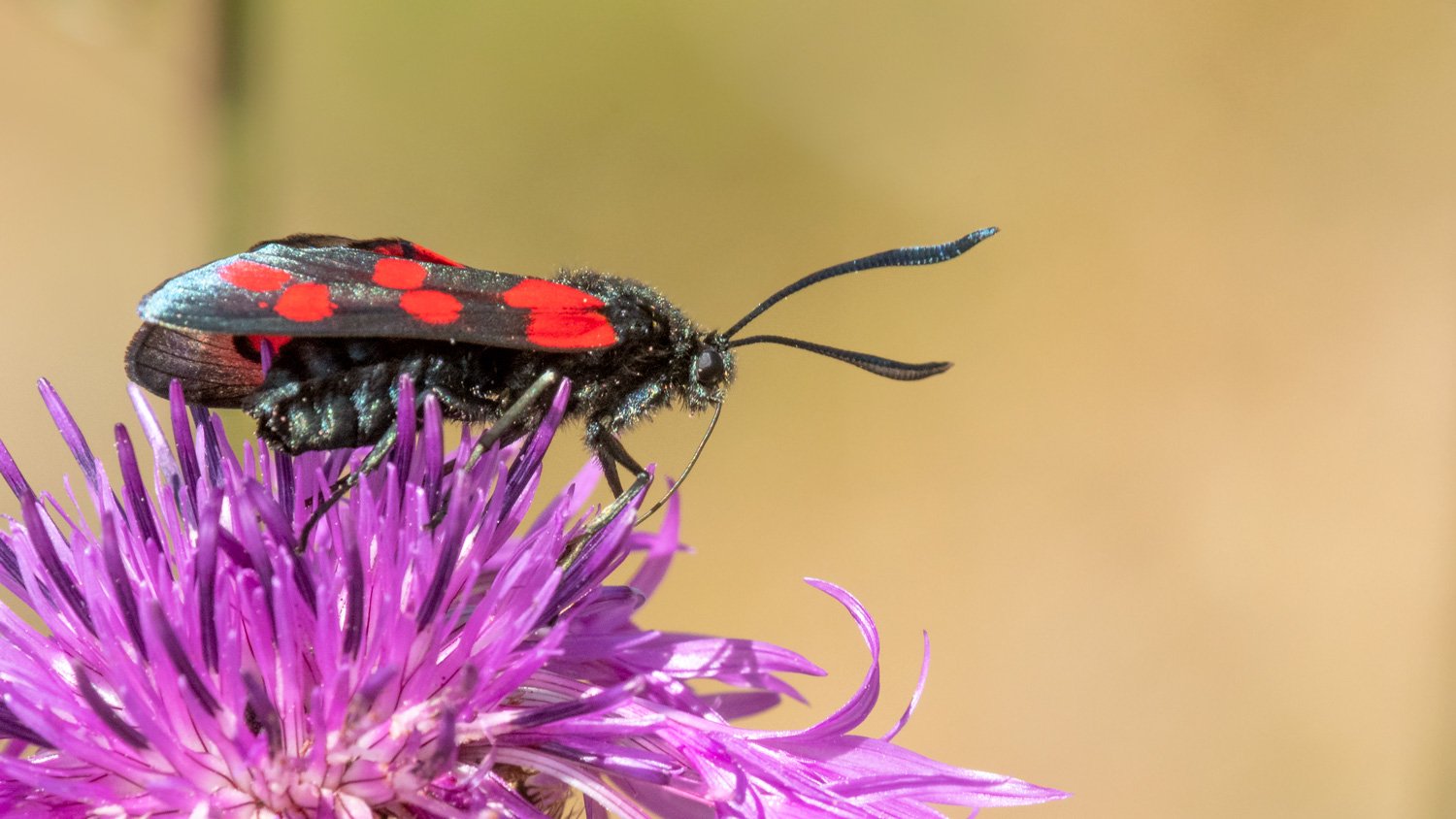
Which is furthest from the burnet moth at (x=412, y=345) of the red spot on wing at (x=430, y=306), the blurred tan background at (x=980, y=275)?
the blurred tan background at (x=980, y=275)

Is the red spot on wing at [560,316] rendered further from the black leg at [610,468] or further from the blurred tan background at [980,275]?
the blurred tan background at [980,275]

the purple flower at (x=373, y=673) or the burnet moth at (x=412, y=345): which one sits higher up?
the burnet moth at (x=412, y=345)

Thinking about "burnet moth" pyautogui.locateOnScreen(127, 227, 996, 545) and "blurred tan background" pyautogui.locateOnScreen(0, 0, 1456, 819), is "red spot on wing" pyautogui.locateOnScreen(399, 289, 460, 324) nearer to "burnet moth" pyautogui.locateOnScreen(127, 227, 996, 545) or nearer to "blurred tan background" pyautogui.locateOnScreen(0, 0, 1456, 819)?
"burnet moth" pyautogui.locateOnScreen(127, 227, 996, 545)

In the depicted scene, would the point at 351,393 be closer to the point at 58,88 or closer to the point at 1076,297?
the point at 1076,297

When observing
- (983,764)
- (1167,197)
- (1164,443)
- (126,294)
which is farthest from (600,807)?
(126,294)

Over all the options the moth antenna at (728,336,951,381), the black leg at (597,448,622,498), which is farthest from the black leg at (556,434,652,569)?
the moth antenna at (728,336,951,381)

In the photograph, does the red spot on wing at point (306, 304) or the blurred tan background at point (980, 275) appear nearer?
the red spot on wing at point (306, 304)
